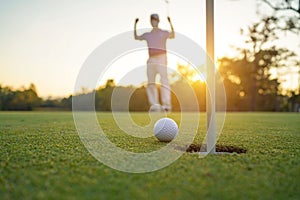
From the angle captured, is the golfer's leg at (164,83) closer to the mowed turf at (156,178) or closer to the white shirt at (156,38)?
the white shirt at (156,38)

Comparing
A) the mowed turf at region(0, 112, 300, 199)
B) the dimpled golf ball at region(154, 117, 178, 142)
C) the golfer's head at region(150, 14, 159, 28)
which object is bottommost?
the mowed turf at region(0, 112, 300, 199)

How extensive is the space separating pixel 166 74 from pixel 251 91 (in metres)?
25.1

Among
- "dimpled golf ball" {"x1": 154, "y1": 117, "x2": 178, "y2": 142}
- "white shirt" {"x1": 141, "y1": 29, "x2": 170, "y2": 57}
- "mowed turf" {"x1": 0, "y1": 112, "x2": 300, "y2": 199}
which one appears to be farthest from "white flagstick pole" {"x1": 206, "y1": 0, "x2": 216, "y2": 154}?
"white shirt" {"x1": 141, "y1": 29, "x2": 170, "y2": 57}

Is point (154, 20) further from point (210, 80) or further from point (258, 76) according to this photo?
point (258, 76)

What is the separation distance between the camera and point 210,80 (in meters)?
2.85

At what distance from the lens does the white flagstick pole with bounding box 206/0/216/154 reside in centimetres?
284

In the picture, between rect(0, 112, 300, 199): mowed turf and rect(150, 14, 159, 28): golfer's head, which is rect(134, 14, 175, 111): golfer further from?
rect(0, 112, 300, 199): mowed turf

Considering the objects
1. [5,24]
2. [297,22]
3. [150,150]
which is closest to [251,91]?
[297,22]

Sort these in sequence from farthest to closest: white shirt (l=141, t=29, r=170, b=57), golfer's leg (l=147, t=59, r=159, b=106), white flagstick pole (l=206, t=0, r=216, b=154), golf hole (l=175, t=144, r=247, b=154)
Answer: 1. golfer's leg (l=147, t=59, r=159, b=106)
2. white shirt (l=141, t=29, r=170, b=57)
3. golf hole (l=175, t=144, r=247, b=154)
4. white flagstick pole (l=206, t=0, r=216, b=154)

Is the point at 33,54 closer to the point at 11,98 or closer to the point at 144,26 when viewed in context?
the point at 144,26

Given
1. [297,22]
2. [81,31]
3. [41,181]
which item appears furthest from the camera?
[297,22]

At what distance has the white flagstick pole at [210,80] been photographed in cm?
284

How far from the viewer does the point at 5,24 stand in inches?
487

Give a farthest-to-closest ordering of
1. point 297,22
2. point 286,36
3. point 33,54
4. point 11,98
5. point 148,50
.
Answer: point 11,98 → point 286,36 → point 297,22 → point 33,54 → point 148,50
